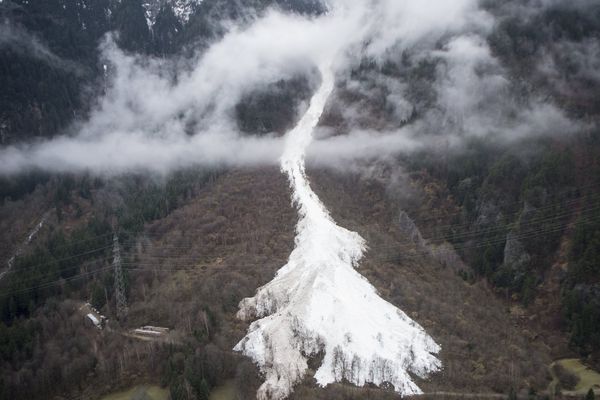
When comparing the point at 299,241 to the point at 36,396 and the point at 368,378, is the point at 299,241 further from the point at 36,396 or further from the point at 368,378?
the point at 36,396

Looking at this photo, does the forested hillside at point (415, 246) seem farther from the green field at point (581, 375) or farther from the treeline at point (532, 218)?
the green field at point (581, 375)


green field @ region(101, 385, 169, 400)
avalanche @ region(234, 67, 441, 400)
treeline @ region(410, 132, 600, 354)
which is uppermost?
treeline @ region(410, 132, 600, 354)

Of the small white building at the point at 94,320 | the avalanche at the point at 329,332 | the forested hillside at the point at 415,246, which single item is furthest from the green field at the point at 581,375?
the small white building at the point at 94,320

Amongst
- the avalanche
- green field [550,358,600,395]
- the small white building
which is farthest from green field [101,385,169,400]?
green field [550,358,600,395]

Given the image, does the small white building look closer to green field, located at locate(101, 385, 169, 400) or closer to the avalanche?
green field, located at locate(101, 385, 169, 400)

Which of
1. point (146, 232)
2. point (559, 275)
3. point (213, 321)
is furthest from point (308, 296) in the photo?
point (146, 232)
